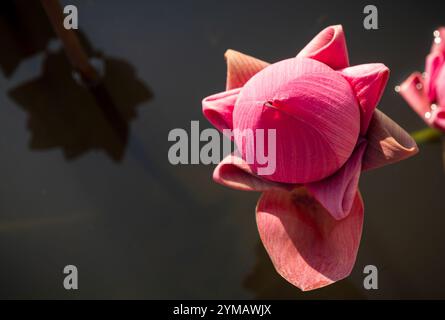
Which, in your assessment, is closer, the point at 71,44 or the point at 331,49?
the point at 331,49

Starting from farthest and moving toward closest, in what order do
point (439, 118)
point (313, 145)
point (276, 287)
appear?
point (276, 287)
point (439, 118)
point (313, 145)

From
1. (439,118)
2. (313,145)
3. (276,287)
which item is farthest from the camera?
(276,287)

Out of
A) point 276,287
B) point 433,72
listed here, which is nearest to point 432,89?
point 433,72

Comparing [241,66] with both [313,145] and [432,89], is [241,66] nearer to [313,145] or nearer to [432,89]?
[313,145]

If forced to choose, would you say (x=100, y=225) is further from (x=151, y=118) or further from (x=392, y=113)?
(x=392, y=113)

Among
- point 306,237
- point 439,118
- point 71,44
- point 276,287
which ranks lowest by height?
point 276,287

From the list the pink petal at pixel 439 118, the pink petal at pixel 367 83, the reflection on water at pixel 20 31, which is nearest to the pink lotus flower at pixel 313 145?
the pink petal at pixel 367 83

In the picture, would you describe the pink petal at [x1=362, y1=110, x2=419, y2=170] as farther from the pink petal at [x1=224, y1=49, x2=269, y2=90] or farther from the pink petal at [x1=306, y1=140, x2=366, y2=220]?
the pink petal at [x1=224, y1=49, x2=269, y2=90]

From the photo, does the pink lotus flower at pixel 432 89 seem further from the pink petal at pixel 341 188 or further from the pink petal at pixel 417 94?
the pink petal at pixel 341 188
